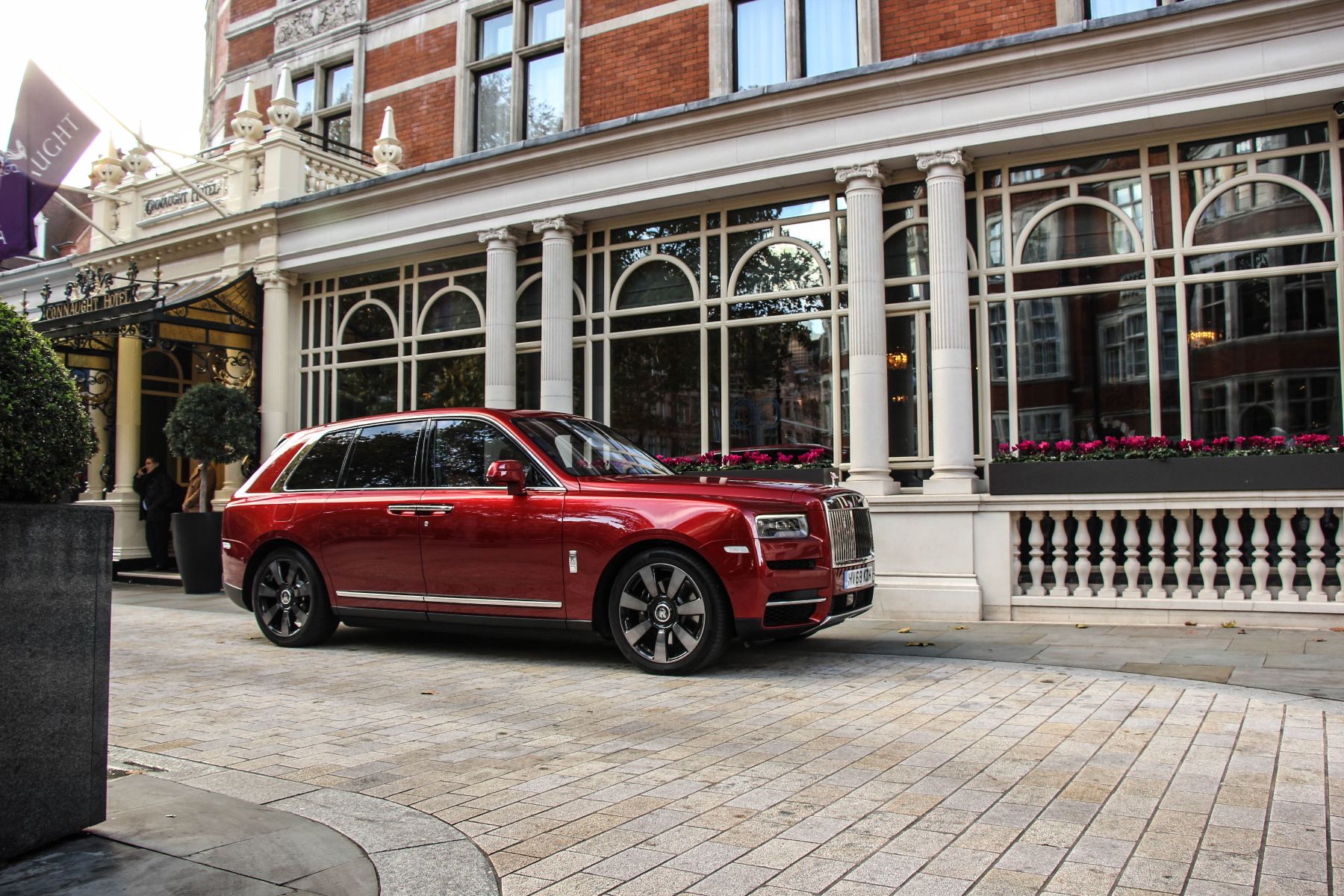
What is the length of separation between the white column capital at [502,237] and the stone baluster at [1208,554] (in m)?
8.83

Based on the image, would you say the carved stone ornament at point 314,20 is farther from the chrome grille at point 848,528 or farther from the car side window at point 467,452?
the chrome grille at point 848,528

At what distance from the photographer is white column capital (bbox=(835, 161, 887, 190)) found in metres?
10.9

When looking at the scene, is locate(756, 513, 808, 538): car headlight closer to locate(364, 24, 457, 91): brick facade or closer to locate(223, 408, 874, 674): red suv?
locate(223, 408, 874, 674): red suv

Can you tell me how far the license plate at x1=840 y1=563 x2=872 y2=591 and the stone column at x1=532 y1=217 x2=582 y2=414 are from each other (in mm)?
6352

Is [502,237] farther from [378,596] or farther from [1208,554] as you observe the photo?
[1208,554]

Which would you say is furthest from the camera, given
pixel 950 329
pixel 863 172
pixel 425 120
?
pixel 425 120

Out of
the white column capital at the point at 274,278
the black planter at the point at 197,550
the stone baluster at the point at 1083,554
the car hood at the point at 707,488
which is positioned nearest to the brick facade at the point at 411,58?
the white column capital at the point at 274,278

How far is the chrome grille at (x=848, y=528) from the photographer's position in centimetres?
686

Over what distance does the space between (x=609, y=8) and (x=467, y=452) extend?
9.59 metres

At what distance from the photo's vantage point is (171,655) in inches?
316

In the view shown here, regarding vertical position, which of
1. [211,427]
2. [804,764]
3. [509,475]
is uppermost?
[211,427]

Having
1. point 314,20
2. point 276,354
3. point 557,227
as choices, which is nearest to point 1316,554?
point 557,227

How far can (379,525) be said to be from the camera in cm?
775

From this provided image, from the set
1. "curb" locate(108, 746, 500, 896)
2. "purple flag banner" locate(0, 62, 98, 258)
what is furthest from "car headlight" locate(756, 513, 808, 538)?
"purple flag banner" locate(0, 62, 98, 258)
